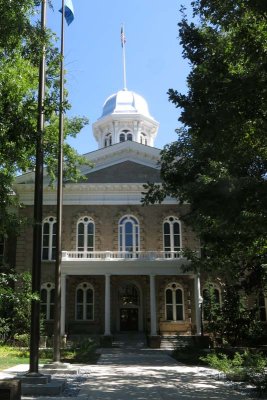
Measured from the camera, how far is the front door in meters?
33.2

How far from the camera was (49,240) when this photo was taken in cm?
3369

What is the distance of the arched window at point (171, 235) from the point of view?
33469mm

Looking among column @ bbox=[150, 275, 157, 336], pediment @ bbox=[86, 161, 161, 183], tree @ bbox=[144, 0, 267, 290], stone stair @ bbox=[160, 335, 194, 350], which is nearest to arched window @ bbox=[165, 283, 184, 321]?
stone stair @ bbox=[160, 335, 194, 350]

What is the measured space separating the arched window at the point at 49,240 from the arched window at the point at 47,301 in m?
1.92

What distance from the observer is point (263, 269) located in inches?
778

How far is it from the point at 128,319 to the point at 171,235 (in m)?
6.41

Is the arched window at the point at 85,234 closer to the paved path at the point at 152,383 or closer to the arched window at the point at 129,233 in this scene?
the arched window at the point at 129,233

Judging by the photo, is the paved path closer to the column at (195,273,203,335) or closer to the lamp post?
the lamp post

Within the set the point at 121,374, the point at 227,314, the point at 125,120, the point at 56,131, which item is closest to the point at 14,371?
the point at 121,374

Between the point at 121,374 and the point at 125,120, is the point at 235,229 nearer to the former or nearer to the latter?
the point at 121,374

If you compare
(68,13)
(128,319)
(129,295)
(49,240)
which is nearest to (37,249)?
(68,13)

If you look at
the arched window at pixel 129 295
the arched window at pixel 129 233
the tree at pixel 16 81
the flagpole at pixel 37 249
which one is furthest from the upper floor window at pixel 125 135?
the flagpole at pixel 37 249

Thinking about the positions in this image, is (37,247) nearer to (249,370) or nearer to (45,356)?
(249,370)

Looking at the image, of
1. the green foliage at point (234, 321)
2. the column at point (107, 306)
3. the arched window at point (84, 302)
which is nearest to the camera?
the green foliage at point (234, 321)
